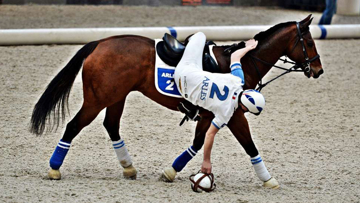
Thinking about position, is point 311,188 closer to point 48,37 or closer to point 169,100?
point 169,100

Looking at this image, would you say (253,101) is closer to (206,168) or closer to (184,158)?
(206,168)

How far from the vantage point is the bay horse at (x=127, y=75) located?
457cm

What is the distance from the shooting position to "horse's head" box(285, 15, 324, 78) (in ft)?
15.8

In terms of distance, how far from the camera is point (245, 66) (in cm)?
479

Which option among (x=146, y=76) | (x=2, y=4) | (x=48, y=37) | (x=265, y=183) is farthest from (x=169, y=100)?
(x=2, y=4)

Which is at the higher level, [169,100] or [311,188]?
[169,100]

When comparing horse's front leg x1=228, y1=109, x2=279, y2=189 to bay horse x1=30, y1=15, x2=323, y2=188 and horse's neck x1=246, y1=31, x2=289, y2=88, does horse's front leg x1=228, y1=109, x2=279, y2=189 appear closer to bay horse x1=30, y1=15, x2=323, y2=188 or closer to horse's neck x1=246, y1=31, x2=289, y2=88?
bay horse x1=30, y1=15, x2=323, y2=188

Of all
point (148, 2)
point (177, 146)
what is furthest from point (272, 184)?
point (148, 2)

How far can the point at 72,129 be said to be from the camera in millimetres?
4633

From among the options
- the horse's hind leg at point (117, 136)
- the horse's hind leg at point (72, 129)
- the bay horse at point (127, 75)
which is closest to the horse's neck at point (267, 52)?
the bay horse at point (127, 75)

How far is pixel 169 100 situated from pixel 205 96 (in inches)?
12.5

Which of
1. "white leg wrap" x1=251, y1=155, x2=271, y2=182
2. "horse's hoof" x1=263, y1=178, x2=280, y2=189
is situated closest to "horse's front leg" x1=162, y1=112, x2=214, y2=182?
"white leg wrap" x1=251, y1=155, x2=271, y2=182

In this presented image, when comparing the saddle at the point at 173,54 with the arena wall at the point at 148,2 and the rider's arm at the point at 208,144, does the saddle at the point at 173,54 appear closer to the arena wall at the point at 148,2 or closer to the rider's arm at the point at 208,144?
the rider's arm at the point at 208,144

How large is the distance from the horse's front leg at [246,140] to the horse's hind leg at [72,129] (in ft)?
3.34
